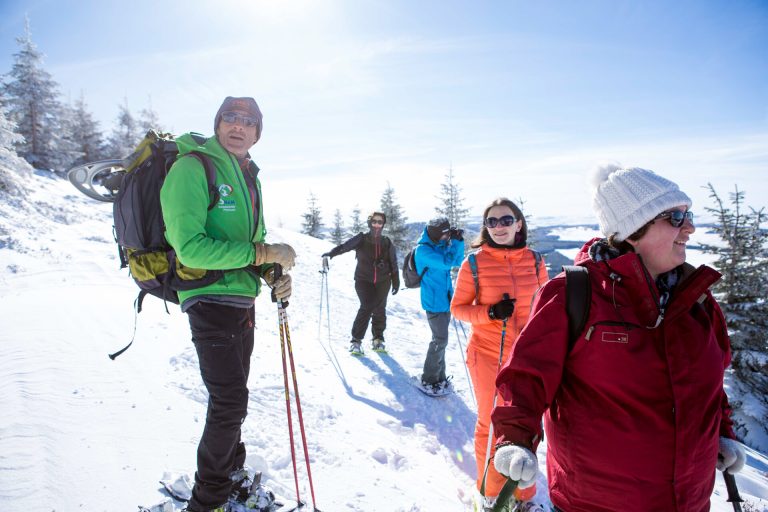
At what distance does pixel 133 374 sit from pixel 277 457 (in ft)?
7.35

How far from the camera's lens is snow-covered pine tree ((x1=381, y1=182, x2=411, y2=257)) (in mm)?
35531

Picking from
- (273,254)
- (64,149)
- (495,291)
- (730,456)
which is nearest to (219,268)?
(273,254)

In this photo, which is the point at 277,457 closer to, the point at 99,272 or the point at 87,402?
the point at 87,402

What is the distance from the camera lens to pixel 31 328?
514 cm

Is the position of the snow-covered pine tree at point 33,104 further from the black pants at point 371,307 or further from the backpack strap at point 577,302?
the backpack strap at point 577,302

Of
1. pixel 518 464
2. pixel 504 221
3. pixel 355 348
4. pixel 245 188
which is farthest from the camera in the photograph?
pixel 355 348

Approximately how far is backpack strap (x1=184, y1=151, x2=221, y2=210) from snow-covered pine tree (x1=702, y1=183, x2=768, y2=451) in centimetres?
1567

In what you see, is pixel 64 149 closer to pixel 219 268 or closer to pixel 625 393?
pixel 219 268

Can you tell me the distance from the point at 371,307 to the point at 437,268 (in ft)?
7.55

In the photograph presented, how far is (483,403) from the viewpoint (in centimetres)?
362

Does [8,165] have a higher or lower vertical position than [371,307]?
higher

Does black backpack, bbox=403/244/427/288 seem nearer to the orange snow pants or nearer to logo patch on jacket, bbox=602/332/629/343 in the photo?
the orange snow pants

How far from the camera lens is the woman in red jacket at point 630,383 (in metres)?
1.77

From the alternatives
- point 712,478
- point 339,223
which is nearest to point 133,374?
point 712,478
